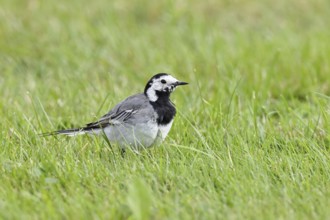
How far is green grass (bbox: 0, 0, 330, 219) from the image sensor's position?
3.96 metres

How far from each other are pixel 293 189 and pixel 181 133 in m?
1.33

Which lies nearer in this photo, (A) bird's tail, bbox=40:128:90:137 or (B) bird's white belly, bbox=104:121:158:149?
(B) bird's white belly, bbox=104:121:158:149

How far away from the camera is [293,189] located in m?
4.13

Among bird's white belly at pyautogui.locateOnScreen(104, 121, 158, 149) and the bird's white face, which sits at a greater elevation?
A: the bird's white face

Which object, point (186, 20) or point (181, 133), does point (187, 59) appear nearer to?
point (186, 20)

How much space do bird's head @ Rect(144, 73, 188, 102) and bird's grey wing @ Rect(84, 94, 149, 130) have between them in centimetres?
7

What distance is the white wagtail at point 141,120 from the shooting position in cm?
491

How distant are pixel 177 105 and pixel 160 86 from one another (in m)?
0.85

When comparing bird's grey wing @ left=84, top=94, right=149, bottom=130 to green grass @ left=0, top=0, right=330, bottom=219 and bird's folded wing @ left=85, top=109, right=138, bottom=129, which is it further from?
green grass @ left=0, top=0, right=330, bottom=219

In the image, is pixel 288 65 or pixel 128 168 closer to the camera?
pixel 128 168

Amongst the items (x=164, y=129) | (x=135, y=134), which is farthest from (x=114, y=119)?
(x=164, y=129)

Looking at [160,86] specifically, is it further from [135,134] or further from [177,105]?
[177,105]

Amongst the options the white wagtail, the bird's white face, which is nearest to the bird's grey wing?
the white wagtail

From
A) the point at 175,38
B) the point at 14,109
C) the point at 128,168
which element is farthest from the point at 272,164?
the point at 175,38
